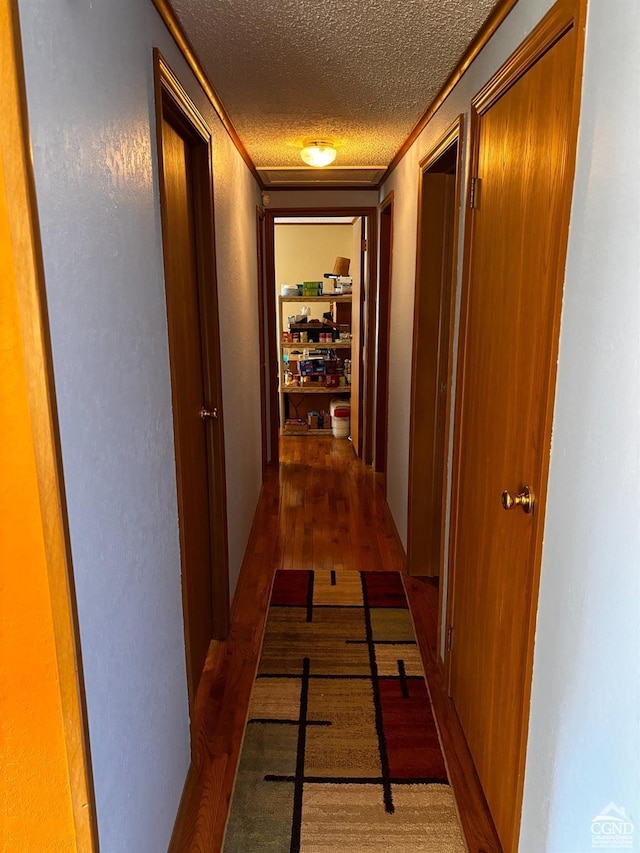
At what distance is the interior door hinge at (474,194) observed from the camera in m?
1.83

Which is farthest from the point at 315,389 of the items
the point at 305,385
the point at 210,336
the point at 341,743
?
the point at 341,743

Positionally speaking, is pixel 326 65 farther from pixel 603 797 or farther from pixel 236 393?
pixel 603 797

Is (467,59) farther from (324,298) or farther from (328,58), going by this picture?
(324,298)

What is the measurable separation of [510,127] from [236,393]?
1.87 m

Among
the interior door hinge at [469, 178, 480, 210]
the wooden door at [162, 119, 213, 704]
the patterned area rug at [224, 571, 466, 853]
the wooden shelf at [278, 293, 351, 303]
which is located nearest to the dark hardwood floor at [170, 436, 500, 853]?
the patterned area rug at [224, 571, 466, 853]

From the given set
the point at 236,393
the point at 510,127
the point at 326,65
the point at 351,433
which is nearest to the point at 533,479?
the point at 510,127

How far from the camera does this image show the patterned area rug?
5.41 ft

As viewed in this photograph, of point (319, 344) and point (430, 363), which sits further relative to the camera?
point (319, 344)

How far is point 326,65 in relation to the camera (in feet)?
6.59

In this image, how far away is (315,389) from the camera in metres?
6.27

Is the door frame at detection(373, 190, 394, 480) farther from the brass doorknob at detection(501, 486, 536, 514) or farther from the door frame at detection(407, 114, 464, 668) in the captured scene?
the brass doorknob at detection(501, 486, 536, 514)

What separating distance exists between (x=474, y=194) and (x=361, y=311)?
3.38m

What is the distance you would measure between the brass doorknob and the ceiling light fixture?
92.1 inches

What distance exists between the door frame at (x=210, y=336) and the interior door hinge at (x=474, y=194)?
94 cm
